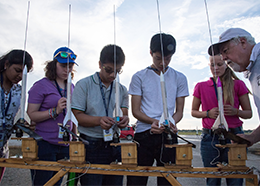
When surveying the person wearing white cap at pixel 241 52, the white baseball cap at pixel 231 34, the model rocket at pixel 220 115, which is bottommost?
the model rocket at pixel 220 115

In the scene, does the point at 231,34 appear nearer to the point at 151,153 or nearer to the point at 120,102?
the point at 120,102

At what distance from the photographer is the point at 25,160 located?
1.89 m

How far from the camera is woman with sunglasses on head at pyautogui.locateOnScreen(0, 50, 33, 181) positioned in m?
2.44

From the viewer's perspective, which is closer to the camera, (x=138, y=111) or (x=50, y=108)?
(x=138, y=111)

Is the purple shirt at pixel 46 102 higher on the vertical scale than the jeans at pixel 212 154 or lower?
higher

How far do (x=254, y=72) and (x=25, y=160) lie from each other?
2.64 m

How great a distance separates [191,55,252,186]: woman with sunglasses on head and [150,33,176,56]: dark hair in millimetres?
656

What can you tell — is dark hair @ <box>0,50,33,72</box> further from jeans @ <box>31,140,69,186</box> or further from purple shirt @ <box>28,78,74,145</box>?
jeans @ <box>31,140,69,186</box>

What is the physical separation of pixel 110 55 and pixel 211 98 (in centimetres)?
176

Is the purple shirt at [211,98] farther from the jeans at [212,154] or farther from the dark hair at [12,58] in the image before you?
the dark hair at [12,58]

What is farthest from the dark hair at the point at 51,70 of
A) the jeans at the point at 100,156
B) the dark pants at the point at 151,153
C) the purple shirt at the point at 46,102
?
the dark pants at the point at 151,153

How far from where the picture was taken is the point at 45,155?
2332 mm

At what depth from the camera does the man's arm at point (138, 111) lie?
223 centimetres

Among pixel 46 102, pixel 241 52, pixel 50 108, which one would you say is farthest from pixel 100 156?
pixel 241 52
